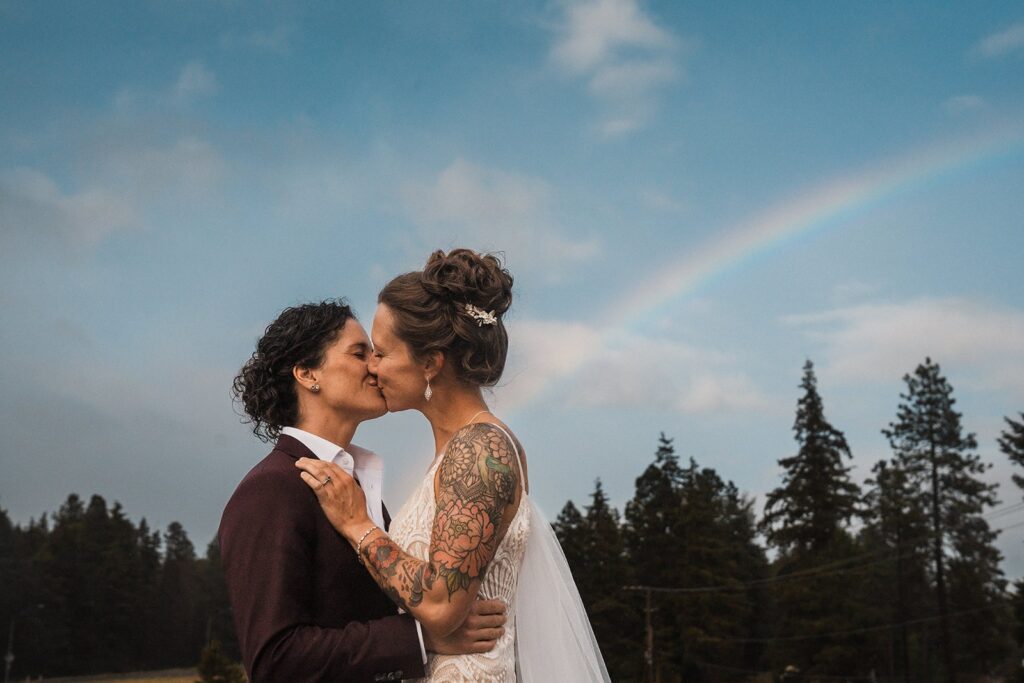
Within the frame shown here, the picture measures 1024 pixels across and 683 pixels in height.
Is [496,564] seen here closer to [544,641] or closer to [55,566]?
[544,641]

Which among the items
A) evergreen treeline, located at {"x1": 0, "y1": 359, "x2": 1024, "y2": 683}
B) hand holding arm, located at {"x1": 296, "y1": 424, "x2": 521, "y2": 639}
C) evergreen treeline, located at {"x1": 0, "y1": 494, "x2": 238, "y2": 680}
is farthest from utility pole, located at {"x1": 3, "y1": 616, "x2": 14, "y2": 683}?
hand holding arm, located at {"x1": 296, "y1": 424, "x2": 521, "y2": 639}

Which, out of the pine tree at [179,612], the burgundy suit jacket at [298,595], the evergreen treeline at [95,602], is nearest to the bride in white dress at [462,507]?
the burgundy suit jacket at [298,595]

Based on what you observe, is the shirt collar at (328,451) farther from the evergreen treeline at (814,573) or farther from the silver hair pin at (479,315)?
the evergreen treeline at (814,573)

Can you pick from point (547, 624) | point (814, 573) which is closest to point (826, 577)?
point (814, 573)

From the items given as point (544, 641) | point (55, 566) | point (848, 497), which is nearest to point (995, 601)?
point (848, 497)

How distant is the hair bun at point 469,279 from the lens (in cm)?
447

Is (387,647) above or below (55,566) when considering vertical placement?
below

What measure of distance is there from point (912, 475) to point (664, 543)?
1554 centimetres

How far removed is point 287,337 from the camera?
183 inches

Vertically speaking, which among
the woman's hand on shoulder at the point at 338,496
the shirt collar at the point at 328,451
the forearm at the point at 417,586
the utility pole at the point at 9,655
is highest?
the shirt collar at the point at 328,451

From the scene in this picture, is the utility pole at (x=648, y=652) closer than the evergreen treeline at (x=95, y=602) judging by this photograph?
Yes

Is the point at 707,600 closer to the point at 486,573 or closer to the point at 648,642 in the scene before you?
the point at 648,642

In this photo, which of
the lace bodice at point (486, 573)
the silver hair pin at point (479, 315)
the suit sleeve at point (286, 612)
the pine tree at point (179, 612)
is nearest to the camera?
the suit sleeve at point (286, 612)

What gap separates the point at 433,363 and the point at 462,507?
31.6 inches
